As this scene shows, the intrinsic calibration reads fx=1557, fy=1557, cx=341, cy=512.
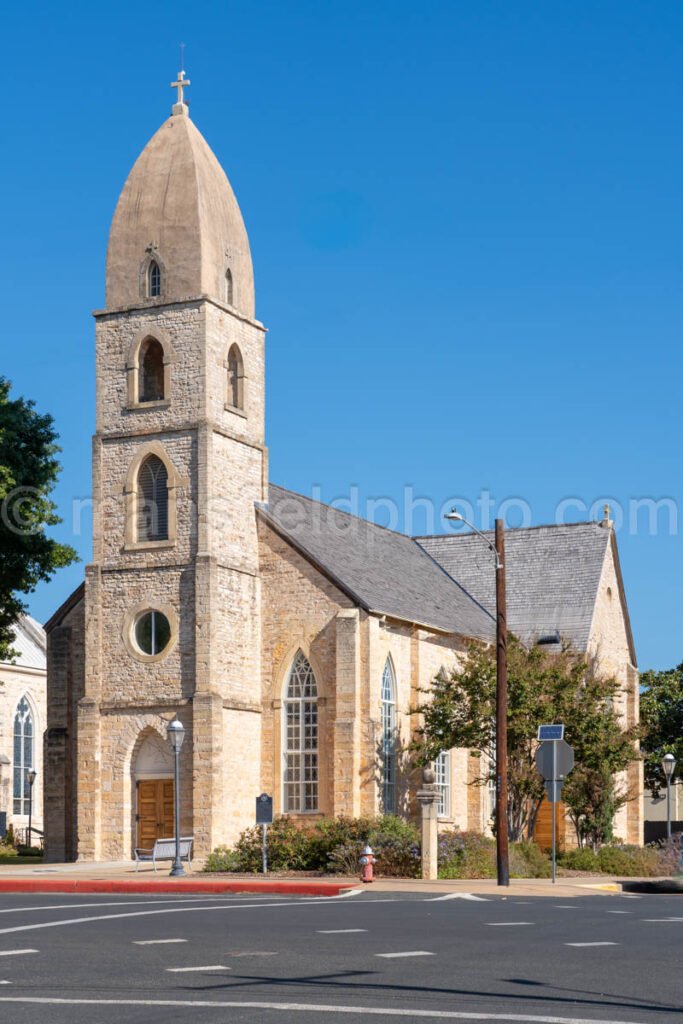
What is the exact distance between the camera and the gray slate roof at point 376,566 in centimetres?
4250

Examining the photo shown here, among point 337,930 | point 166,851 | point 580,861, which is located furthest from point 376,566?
point 337,930

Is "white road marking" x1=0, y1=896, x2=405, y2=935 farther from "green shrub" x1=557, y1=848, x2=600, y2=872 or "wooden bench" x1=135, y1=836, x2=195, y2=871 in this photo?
"green shrub" x1=557, y1=848, x2=600, y2=872

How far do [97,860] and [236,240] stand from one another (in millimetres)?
16945

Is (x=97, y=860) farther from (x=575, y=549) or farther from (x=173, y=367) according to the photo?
(x=575, y=549)

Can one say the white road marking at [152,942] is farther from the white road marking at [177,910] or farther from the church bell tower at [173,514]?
the church bell tower at [173,514]

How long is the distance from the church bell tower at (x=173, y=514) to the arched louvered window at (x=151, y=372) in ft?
0.13

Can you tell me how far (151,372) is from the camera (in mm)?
42750

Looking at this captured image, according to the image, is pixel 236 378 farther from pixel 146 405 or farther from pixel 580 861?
pixel 580 861

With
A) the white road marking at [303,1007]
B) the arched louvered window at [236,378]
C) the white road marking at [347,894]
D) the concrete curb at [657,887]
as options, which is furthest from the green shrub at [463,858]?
the white road marking at [303,1007]

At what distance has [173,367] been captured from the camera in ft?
136

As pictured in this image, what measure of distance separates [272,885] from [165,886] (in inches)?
87.2

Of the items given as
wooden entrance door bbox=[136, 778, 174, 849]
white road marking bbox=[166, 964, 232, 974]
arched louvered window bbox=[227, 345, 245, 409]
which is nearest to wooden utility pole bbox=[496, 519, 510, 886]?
wooden entrance door bbox=[136, 778, 174, 849]

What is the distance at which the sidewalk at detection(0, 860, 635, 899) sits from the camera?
28.5 m

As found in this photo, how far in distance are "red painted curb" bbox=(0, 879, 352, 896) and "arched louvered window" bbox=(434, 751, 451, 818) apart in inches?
633
